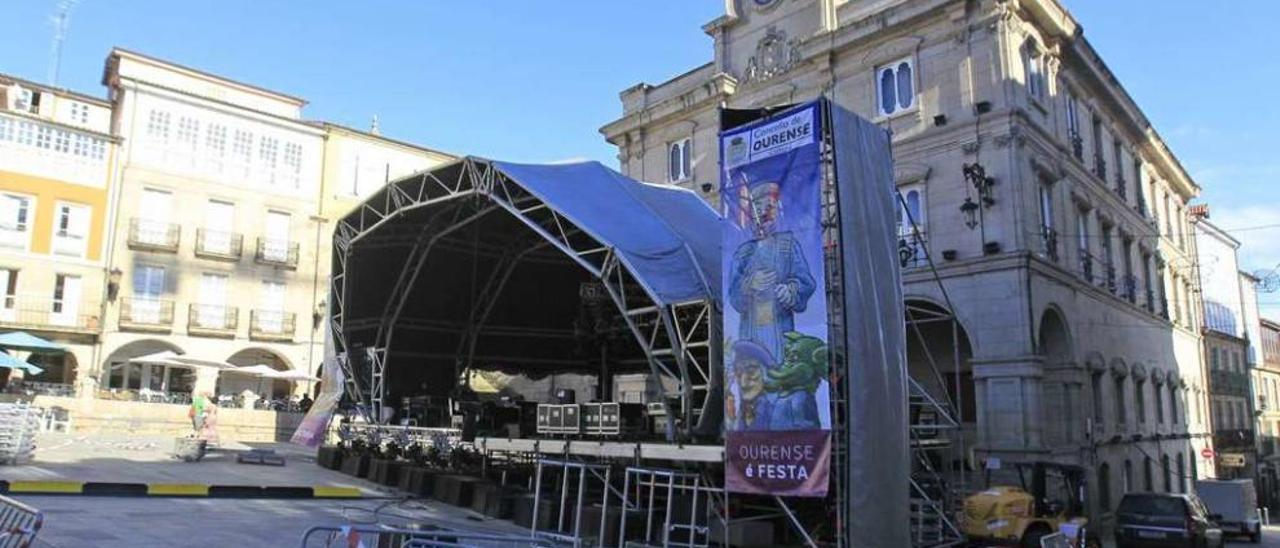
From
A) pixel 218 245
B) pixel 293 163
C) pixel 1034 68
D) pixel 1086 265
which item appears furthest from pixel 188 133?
pixel 1086 265

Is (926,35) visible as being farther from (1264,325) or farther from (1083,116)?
(1264,325)

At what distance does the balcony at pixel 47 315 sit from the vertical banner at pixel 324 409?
561 inches

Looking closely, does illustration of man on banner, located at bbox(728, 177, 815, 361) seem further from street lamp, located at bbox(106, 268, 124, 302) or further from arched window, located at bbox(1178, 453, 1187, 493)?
street lamp, located at bbox(106, 268, 124, 302)

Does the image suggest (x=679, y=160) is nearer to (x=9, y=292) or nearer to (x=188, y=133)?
(x=188, y=133)

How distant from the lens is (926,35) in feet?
68.8

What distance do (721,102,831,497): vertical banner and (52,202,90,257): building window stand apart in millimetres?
27450

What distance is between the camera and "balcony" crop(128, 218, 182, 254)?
102 feet

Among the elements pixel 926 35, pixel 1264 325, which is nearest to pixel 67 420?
pixel 926 35

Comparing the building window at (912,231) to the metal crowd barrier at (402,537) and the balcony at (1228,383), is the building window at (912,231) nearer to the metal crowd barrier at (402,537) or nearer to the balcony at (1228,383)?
the metal crowd barrier at (402,537)

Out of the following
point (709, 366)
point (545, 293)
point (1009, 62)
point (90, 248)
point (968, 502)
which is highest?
point (1009, 62)

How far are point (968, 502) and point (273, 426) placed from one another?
801 inches

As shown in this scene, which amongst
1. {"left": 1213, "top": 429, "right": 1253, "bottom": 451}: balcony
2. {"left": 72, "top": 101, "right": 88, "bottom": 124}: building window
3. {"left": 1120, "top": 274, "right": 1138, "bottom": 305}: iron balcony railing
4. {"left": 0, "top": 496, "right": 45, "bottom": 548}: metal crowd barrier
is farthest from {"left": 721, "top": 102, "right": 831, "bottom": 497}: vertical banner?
{"left": 1213, "top": 429, "right": 1253, "bottom": 451}: balcony

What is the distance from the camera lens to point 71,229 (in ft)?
98.8

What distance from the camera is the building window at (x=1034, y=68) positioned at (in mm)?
20844
